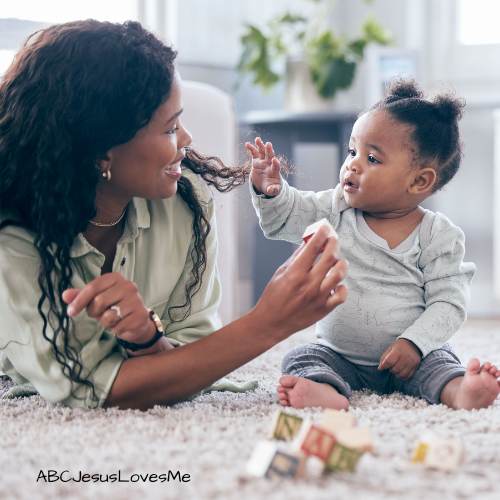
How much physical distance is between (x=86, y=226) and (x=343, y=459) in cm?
55

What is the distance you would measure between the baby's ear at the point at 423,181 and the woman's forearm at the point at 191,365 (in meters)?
0.44

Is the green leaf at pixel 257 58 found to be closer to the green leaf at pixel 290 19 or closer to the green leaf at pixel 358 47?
the green leaf at pixel 290 19

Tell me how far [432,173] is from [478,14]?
1844 millimetres

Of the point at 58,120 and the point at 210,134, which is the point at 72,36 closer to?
the point at 58,120

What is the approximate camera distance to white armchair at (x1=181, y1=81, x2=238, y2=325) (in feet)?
5.03

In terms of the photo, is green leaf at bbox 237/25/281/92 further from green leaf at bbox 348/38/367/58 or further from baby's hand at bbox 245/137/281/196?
baby's hand at bbox 245/137/281/196

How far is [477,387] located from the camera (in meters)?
0.88

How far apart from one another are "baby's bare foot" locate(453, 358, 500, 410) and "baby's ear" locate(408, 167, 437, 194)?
349 millimetres

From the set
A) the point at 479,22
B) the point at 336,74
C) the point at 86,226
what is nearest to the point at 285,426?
the point at 86,226

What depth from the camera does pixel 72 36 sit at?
87cm

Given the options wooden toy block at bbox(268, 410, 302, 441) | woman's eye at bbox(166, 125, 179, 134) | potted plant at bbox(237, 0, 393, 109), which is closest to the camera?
wooden toy block at bbox(268, 410, 302, 441)

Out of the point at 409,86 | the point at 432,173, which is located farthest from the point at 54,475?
the point at 409,86

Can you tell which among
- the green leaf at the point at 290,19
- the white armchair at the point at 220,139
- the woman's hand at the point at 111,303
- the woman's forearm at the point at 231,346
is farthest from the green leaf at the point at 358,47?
the woman's hand at the point at 111,303

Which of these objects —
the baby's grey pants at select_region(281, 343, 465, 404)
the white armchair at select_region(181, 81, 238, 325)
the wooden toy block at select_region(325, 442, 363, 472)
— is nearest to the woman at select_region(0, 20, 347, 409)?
the baby's grey pants at select_region(281, 343, 465, 404)
